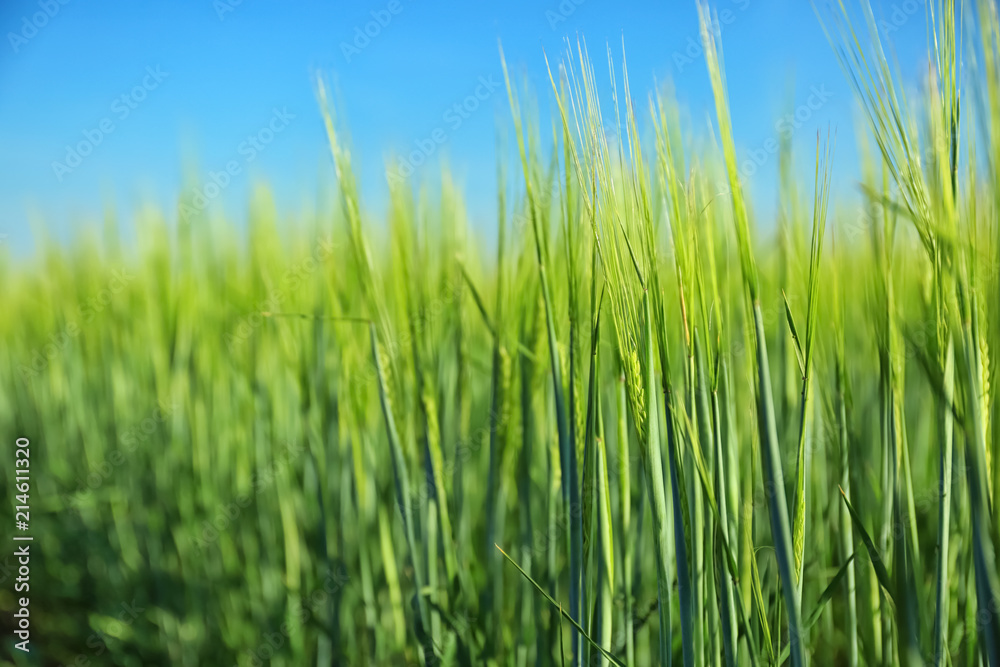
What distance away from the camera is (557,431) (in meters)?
0.58

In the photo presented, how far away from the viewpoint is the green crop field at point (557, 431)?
0.43 m

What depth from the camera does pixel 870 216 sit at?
625 mm

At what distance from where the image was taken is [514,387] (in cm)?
67

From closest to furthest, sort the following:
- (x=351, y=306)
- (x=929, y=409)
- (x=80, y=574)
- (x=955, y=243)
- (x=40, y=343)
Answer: (x=955, y=243)
(x=351, y=306)
(x=929, y=409)
(x=80, y=574)
(x=40, y=343)

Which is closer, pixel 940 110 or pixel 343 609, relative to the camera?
pixel 940 110

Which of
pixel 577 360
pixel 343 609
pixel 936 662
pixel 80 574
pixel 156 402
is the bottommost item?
pixel 80 574

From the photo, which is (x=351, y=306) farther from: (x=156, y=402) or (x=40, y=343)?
(x=40, y=343)

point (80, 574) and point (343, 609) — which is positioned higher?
point (343, 609)

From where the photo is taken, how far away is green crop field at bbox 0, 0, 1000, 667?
1.42ft

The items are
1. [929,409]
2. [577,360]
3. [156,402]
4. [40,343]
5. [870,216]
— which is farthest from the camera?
[40,343]

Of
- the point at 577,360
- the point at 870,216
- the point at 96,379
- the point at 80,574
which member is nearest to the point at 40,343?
the point at 96,379

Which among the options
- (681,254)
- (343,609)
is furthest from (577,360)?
(343,609)

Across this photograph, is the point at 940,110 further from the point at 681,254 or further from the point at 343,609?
the point at 343,609

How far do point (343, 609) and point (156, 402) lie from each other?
0.74m
